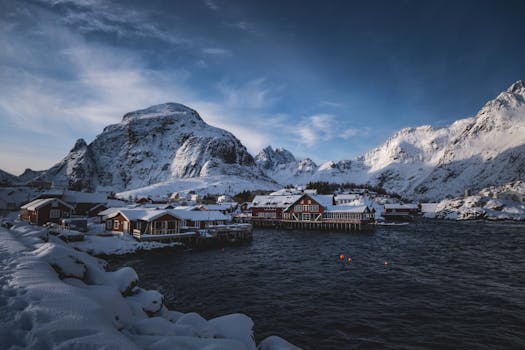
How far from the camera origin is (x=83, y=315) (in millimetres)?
7070

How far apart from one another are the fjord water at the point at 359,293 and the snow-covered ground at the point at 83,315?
7896mm

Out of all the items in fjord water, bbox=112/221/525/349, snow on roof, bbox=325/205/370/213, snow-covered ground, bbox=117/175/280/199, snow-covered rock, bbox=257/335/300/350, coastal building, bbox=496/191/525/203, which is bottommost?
fjord water, bbox=112/221/525/349

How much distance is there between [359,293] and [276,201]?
6945cm

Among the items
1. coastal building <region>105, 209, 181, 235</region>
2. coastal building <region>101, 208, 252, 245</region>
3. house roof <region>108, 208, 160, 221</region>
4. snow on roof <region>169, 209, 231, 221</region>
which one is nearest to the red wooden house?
snow on roof <region>169, 209, 231, 221</region>

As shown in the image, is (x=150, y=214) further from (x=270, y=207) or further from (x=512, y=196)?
(x=512, y=196)

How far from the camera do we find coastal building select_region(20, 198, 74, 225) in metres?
52.4

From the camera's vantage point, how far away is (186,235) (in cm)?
4972

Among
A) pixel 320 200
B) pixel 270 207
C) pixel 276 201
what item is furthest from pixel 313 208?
pixel 270 207

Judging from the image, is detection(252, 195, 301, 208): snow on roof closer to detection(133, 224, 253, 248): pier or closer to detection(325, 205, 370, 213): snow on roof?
detection(325, 205, 370, 213): snow on roof

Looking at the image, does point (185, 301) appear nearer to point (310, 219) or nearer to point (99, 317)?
point (99, 317)

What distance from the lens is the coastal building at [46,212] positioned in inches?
2063

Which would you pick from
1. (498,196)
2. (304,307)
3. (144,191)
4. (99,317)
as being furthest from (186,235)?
(498,196)

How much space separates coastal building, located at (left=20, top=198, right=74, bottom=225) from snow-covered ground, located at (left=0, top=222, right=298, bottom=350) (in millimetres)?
49207

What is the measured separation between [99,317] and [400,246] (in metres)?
53.4
